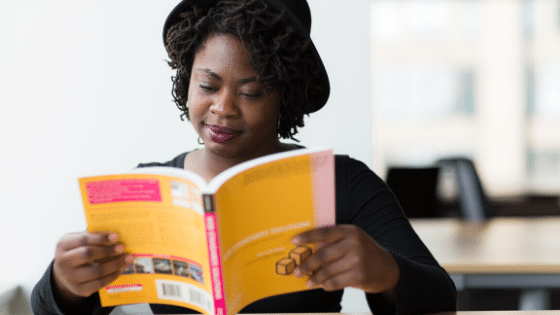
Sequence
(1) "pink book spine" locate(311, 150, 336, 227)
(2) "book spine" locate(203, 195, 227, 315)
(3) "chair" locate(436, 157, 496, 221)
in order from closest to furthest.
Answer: (2) "book spine" locate(203, 195, 227, 315) < (1) "pink book spine" locate(311, 150, 336, 227) < (3) "chair" locate(436, 157, 496, 221)

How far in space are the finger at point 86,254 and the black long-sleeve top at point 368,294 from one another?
10 cm

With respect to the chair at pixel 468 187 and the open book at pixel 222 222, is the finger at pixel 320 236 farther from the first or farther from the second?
the chair at pixel 468 187

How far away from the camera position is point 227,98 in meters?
1.04

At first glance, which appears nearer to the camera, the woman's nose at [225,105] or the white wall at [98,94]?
the woman's nose at [225,105]

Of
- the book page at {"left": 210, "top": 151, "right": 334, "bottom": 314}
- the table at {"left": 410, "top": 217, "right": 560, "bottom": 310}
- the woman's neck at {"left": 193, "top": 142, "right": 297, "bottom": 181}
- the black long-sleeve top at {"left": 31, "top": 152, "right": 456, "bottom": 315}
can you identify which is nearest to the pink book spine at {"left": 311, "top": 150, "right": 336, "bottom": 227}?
the book page at {"left": 210, "top": 151, "right": 334, "bottom": 314}

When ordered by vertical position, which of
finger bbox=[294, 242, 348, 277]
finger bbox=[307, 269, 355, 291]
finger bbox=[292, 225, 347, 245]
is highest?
finger bbox=[292, 225, 347, 245]

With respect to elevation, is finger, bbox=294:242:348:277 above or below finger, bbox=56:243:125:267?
below

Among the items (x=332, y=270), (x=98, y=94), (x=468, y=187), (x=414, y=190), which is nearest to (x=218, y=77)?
(x=332, y=270)

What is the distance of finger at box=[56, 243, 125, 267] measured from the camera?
0.78m

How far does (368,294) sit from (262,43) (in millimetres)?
578

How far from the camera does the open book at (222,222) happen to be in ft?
2.36

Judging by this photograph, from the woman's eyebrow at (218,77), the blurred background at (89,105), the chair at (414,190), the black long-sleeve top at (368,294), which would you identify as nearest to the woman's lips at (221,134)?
the woman's eyebrow at (218,77)

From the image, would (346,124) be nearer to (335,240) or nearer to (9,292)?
(335,240)

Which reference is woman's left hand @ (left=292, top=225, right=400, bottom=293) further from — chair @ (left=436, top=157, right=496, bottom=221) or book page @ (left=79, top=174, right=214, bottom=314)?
chair @ (left=436, top=157, right=496, bottom=221)
